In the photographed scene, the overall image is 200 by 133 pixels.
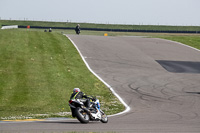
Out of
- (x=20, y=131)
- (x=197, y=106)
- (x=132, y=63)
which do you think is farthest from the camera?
(x=132, y=63)

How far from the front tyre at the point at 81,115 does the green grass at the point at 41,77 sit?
4027 millimetres

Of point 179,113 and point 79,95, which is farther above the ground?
point 79,95

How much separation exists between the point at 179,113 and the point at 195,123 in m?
2.70

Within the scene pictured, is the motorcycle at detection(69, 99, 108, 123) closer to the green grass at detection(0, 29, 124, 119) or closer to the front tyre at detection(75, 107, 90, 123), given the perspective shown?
the front tyre at detection(75, 107, 90, 123)

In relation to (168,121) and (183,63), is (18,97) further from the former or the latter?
(183,63)

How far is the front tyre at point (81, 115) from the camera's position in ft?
42.6

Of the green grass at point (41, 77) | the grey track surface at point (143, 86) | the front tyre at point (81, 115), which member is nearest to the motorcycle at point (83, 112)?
the front tyre at point (81, 115)

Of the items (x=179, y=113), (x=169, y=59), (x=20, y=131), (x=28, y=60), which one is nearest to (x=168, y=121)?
(x=179, y=113)

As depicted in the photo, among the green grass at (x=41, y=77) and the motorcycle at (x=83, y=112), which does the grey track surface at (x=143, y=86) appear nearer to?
the motorcycle at (x=83, y=112)

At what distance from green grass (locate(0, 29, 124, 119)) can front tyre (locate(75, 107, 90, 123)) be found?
4027 millimetres

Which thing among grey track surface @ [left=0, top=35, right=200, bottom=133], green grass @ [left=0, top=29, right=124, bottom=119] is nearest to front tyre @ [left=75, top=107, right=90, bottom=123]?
grey track surface @ [left=0, top=35, right=200, bottom=133]

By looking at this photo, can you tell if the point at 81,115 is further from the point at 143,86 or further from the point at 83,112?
the point at 143,86

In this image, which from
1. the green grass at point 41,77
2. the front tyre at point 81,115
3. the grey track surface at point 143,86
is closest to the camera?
the grey track surface at point 143,86

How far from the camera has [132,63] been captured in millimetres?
30109
